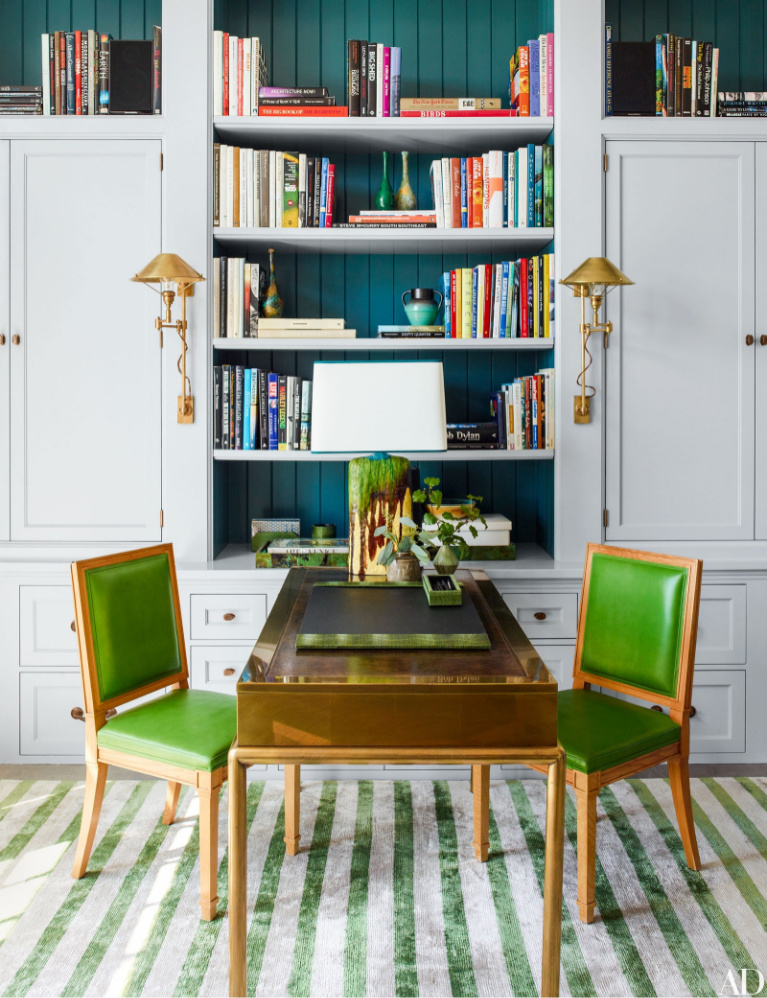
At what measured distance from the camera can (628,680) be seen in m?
2.14

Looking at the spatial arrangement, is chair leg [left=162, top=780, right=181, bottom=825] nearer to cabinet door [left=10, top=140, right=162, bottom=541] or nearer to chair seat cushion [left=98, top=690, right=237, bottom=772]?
chair seat cushion [left=98, top=690, right=237, bottom=772]

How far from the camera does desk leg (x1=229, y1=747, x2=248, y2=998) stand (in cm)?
144

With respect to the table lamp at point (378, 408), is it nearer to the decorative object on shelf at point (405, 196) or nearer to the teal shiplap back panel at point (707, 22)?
the decorative object on shelf at point (405, 196)

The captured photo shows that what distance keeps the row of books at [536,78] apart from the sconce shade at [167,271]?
1.26 m

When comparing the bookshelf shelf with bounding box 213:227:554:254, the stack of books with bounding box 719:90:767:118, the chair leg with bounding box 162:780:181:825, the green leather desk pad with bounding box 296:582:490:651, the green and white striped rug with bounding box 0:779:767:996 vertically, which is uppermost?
the stack of books with bounding box 719:90:767:118

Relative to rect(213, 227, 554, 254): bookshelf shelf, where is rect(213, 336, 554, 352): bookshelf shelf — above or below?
below

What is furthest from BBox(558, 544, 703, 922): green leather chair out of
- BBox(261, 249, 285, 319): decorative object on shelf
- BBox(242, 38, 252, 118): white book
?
BBox(242, 38, 252, 118): white book

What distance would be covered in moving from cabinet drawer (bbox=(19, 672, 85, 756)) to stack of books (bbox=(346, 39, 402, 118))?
217 cm

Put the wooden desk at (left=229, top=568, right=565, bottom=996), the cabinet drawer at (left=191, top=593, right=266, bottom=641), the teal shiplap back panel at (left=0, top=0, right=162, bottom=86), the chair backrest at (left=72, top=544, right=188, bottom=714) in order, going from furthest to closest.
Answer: the teal shiplap back panel at (left=0, top=0, right=162, bottom=86) < the cabinet drawer at (left=191, top=593, right=266, bottom=641) < the chair backrest at (left=72, top=544, right=188, bottom=714) < the wooden desk at (left=229, top=568, right=565, bottom=996)

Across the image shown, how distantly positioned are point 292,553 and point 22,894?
122cm

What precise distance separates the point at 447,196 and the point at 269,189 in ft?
2.02

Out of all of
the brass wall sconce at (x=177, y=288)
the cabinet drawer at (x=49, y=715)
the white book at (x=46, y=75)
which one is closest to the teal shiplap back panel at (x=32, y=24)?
the white book at (x=46, y=75)

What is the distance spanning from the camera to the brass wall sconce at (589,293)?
2.48 m

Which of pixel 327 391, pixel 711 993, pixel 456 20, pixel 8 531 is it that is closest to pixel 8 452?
pixel 8 531
